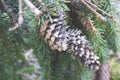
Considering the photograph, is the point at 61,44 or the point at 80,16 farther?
the point at 80,16

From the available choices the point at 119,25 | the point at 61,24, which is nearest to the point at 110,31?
the point at 119,25

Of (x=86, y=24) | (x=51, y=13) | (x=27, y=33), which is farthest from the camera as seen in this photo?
(x=27, y=33)

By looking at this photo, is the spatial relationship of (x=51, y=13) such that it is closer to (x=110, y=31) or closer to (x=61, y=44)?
(x=61, y=44)

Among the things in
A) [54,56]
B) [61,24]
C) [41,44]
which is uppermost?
[61,24]

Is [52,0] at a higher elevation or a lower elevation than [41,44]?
higher
